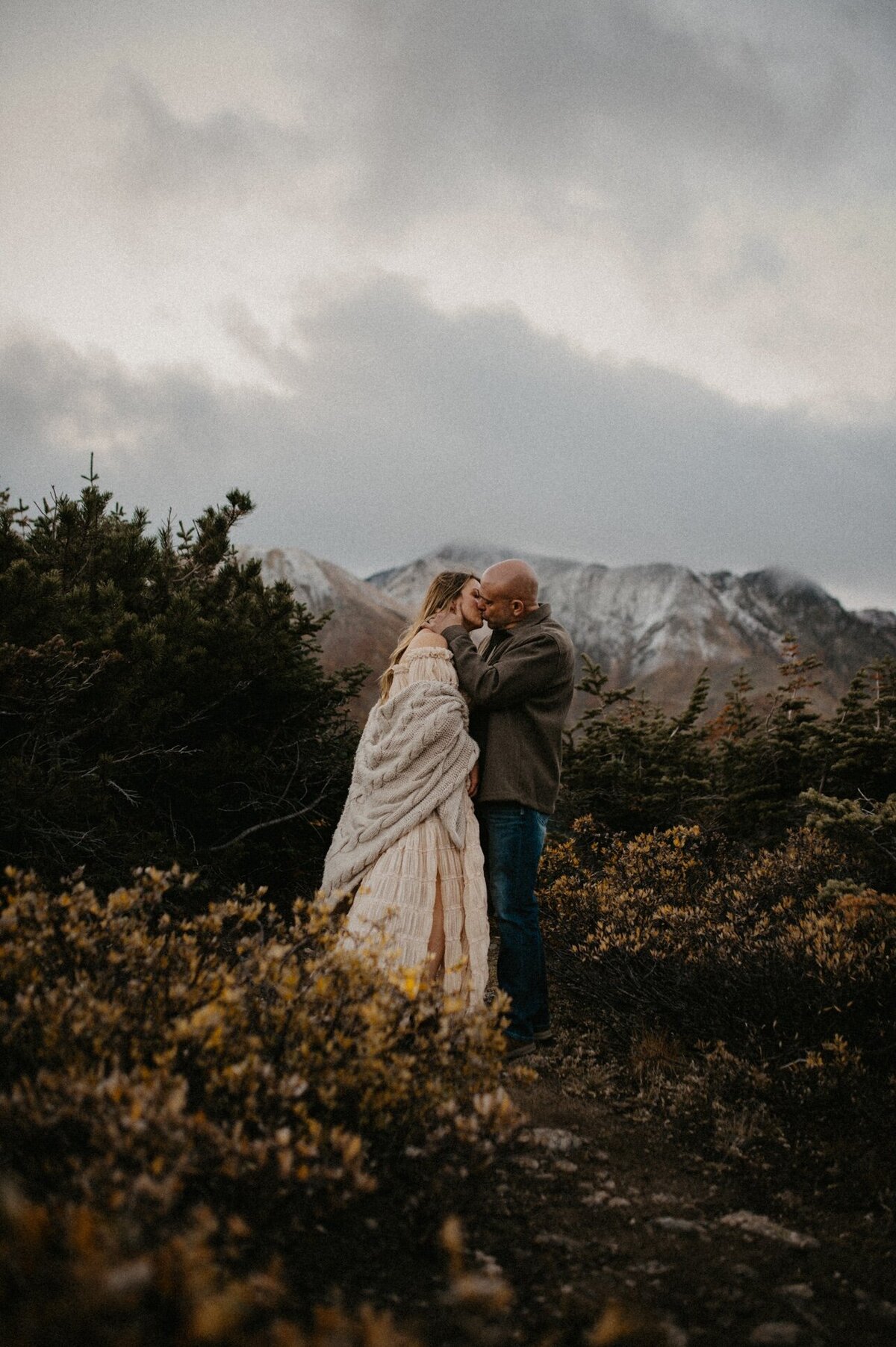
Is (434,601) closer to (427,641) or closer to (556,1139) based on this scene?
(427,641)

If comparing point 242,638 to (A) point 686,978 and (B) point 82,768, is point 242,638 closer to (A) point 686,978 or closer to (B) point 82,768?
(B) point 82,768

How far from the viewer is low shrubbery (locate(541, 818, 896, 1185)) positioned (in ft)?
12.1

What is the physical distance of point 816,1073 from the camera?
3771mm

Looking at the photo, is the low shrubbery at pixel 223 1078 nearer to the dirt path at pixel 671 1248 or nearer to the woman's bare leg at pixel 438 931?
the dirt path at pixel 671 1248

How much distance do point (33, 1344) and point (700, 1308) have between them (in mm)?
1820

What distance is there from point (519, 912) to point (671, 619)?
326ft

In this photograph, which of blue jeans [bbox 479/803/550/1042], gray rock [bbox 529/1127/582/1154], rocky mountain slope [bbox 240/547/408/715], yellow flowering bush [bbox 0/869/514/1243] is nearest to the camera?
yellow flowering bush [bbox 0/869/514/1243]

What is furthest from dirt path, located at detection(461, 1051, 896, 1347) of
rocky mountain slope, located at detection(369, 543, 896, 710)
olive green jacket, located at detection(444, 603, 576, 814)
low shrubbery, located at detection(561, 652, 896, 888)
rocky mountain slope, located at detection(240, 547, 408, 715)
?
rocky mountain slope, located at detection(369, 543, 896, 710)

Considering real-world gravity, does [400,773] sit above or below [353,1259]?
above

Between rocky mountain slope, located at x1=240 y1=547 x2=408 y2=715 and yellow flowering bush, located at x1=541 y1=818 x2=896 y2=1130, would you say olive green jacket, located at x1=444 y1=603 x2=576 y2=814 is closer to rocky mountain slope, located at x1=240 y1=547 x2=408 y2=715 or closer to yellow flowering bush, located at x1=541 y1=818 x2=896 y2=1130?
yellow flowering bush, located at x1=541 y1=818 x2=896 y2=1130

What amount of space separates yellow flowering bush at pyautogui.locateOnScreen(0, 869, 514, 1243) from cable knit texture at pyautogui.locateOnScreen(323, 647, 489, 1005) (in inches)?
40.5

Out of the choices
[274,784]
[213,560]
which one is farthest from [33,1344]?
[213,560]

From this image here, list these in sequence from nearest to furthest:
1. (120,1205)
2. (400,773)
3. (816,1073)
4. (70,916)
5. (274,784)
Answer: (120,1205), (70,916), (816,1073), (400,773), (274,784)

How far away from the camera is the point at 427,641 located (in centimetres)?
470
